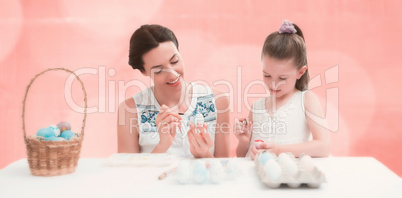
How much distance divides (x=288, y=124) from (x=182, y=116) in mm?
534

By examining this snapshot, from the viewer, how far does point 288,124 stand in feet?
6.39

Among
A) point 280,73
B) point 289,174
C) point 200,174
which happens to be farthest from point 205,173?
point 280,73

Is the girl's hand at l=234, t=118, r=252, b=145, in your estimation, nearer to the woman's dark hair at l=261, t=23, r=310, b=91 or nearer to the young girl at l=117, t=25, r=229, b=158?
the young girl at l=117, t=25, r=229, b=158

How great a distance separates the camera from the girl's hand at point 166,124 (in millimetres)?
1733

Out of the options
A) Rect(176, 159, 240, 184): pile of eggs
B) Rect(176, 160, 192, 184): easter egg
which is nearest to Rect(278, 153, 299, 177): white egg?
Rect(176, 159, 240, 184): pile of eggs

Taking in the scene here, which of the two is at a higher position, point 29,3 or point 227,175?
point 29,3

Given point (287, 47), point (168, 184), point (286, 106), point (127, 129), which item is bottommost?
point (168, 184)

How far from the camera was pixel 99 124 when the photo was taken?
2.56 meters

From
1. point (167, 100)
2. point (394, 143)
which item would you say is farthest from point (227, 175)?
point (394, 143)

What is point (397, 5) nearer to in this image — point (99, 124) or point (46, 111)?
point (99, 124)

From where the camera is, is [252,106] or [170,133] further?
[252,106]

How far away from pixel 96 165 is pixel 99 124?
1032 mm

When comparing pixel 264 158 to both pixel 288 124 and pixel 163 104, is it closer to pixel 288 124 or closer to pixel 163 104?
pixel 288 124

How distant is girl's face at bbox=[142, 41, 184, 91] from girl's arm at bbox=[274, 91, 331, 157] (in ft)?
1.92
